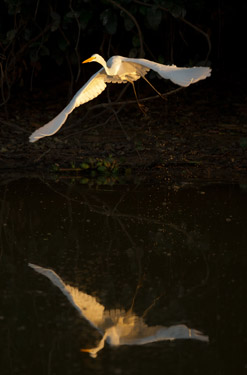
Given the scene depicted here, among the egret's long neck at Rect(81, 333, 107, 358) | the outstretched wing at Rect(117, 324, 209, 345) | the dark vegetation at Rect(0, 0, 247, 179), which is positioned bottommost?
the outstretched wing at Rect(117, 324, 209, 345)

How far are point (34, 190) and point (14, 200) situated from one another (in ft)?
0.90

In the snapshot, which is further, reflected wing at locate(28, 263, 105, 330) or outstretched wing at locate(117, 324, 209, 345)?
reflected wing at locate(28, 263, 105, 330)

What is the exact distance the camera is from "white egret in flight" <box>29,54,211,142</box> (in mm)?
3387

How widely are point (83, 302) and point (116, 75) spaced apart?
1755mm

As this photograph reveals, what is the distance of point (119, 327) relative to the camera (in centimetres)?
275

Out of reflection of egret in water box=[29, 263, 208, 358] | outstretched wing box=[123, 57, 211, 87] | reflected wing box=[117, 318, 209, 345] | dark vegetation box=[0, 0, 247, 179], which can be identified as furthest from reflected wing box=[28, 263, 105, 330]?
dark vegetation box=[0, 0, 247, 179]

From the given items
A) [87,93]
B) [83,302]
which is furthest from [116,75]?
[83,302]

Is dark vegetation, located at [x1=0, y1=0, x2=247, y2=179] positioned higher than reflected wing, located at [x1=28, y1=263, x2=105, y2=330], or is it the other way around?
dark vegetation, located at [x1=0, y1=0, x2=247, y2=179]

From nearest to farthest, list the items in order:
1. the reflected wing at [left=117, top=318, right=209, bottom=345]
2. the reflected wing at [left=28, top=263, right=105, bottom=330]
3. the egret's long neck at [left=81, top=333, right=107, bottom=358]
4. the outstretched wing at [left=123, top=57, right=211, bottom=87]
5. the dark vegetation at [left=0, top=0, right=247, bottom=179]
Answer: the egret's long neck at [left=81, top=333, right=107, bottom=358] → the reflected wing at [left=117, top=318, right=209, bottom=345] → the reflected wing at [left=28, top=263, right=105, bottom=330] → the outstretched wing at [left=123, top=57, right=211, bottom=87] → the dark vegetation at [left=0, top=0, right=247, bottom=179]

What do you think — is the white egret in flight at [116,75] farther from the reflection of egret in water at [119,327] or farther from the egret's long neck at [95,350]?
the egret's long neck at [95,350]

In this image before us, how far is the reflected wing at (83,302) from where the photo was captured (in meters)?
2.80

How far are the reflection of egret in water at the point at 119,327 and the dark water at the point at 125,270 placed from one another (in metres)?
0.03

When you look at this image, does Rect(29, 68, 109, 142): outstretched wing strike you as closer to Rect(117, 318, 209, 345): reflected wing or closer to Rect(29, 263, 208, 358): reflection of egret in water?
Rect(29, 263, 208, 358): reflection of egret in water

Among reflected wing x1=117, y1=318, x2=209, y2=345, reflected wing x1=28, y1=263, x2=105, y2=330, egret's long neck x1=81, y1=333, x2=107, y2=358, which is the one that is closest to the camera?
egret's long neck x1=81, y1=333, x2=107, y2=358
